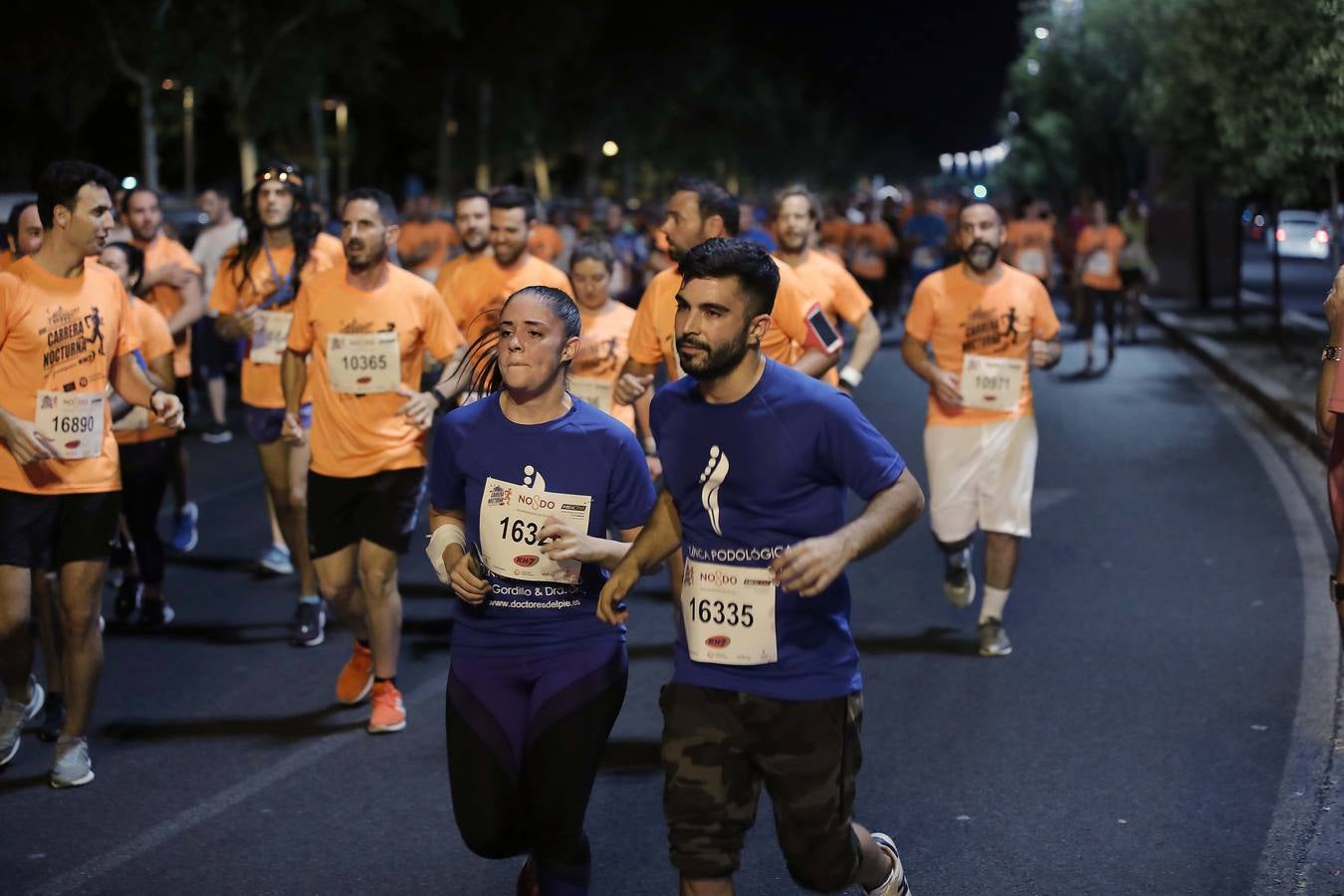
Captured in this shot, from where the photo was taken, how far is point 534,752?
4.91 m

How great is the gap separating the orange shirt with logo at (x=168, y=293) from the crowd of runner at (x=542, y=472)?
0.03m

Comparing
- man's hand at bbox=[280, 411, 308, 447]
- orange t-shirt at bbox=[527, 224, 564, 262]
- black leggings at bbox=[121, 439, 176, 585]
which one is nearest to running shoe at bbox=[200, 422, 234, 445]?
orange t-shirt at bbox=[527, 224, 564, 262]

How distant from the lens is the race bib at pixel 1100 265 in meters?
21.7

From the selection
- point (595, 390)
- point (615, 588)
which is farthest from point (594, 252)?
point (615, 588)

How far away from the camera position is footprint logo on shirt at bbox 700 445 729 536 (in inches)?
178

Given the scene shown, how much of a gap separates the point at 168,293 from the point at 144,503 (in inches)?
111

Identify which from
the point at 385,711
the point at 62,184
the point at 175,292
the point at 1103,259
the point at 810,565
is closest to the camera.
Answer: the point at 810,565

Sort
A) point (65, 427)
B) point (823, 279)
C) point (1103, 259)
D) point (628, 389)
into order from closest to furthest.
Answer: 1. point (65, 427)
2. point (628, 389)
3. point (823, 279)
4. point (1103, 259)

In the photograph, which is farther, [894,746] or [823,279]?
[823,279]

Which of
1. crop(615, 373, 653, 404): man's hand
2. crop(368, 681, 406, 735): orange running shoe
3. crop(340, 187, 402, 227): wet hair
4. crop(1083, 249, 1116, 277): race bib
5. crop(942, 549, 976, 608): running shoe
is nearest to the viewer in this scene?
crop(368, 681, 406, 735): orange running shoe

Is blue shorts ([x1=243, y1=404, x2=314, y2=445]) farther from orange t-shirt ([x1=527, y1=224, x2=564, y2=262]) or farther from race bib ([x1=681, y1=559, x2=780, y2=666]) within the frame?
orange t-shirt ([x1=527, y1=224, x2=564, y2=262])

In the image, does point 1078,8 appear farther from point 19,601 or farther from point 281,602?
point 19,601

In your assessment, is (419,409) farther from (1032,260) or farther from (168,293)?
(1032,260)

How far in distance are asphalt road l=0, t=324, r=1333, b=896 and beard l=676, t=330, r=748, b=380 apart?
183 centimetres
